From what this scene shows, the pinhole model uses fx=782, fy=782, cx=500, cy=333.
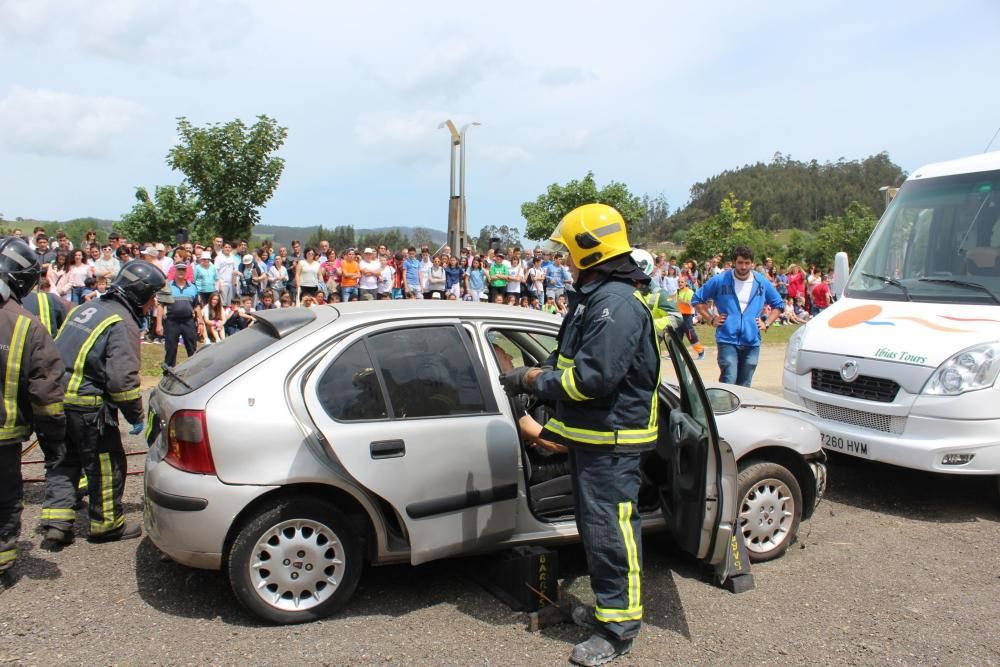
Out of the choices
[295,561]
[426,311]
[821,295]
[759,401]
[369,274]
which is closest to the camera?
[295,561]

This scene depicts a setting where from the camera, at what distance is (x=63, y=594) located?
13.4ft

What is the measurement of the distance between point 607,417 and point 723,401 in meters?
1.53

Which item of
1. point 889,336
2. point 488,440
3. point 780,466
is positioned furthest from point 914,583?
point 488,440

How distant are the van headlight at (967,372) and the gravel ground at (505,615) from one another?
3.27 ft

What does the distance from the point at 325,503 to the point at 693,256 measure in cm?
5145

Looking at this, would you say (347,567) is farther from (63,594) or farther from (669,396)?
(669,396)

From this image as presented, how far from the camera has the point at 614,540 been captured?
349 centimetres

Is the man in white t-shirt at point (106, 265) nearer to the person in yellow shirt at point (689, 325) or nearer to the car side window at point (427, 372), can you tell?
the person in yellow shirt at point (689, 325)

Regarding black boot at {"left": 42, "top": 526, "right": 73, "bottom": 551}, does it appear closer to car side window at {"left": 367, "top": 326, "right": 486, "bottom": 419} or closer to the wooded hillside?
car side window at {"left": 367, "top": 326, "right": 486, "bottom": 419}

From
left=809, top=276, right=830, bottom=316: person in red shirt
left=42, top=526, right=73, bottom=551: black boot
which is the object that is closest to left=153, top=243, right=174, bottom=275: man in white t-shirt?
left=42, top=526, right=73, bottom=551: black boot

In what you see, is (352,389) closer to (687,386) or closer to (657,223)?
(687,386)

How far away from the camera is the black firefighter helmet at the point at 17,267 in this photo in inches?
171

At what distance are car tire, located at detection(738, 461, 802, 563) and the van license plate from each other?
4.14 ft

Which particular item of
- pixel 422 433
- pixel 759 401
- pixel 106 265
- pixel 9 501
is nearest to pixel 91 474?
pixel 9 501
